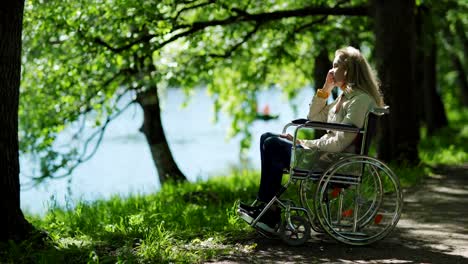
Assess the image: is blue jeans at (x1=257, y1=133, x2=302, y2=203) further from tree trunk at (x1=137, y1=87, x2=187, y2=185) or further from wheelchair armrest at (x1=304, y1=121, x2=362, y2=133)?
tree trunk at (x1=137, y1=87, x2=187, y2=185)

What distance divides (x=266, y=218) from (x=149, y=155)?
1725 cm

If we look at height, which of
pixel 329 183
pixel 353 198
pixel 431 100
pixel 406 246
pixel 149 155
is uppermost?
pixel 431 100

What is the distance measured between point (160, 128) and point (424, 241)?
5.61m

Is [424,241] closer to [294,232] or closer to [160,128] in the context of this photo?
[294,232]

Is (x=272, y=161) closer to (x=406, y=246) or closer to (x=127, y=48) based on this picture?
(x=406, y=246)

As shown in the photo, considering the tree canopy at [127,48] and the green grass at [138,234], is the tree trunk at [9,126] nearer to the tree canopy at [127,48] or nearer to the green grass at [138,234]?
the green grass at [138,234]

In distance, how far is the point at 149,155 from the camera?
74.1ft

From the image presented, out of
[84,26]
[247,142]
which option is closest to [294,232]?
[84,26]

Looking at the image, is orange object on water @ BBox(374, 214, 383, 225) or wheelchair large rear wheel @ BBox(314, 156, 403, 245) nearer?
wheelchair large rear wheel @ BBox(314, 156, 403, 245)

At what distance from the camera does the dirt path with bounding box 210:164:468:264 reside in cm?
518

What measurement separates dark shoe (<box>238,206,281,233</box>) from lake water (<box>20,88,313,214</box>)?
2333 mm

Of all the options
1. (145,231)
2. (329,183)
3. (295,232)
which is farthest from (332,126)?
(145,231)

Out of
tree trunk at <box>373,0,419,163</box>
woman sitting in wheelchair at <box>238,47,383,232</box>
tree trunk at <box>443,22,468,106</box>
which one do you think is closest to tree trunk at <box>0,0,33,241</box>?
woman sitting in wheelchair at <box>238,47,383,232</box>

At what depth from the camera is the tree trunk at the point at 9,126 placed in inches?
213
